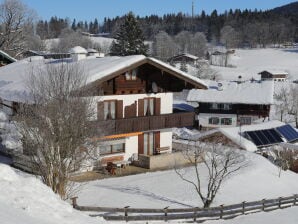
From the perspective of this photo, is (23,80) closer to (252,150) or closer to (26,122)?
(26,122)

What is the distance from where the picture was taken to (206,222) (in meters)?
20.9

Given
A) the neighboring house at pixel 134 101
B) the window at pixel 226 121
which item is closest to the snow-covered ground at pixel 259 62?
the window at pixel 226 121

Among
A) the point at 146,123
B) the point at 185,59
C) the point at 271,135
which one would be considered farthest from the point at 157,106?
the point at 185,59

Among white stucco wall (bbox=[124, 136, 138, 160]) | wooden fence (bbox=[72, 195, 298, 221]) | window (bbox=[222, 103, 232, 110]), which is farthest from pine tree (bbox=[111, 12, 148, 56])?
wooden fence (bbox=[72, 195, 298, 221])

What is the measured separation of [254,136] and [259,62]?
3861 inches

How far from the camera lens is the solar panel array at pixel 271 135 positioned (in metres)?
41.2

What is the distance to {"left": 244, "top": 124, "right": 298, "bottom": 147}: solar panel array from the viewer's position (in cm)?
4125

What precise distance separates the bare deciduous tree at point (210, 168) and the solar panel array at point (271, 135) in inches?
444

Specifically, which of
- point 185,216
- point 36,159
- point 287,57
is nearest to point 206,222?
point 185,216

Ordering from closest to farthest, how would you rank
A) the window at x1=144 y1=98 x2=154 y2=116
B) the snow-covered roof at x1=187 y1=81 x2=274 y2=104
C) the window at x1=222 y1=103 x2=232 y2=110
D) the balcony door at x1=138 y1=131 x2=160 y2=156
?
the balcony door at x1=138 y1=131 x2=160 y2=156, the window at x1=144 y1=98 x2=154 y2=116, the snow-covered roof at x1=187 y1=81 x2=274 y2=104, the window at x1=222 y1=103 x2=232 y2=110

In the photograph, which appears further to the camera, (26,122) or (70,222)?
(26,122)

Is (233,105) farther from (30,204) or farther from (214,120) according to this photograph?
(30,204)

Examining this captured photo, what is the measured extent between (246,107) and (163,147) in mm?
25060

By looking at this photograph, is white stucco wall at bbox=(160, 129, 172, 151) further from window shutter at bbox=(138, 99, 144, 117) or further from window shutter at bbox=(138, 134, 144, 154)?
window shutter at bbox=(138, 99, 144, 117)
